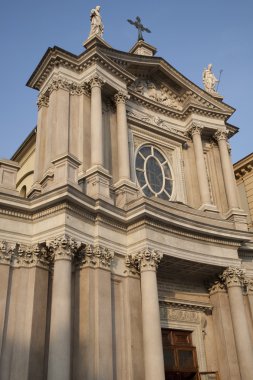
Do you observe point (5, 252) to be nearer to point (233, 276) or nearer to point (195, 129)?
point (233, 276)

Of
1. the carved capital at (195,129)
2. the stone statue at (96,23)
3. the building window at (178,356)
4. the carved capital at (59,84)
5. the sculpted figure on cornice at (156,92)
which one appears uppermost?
the stone statue at (96,23)

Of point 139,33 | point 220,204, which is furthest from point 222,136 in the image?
point 139,33

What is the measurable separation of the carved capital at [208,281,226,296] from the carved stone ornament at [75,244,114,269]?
4890 mm

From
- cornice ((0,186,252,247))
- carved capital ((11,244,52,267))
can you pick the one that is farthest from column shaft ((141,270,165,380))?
carved capital ((11,244,52,267))

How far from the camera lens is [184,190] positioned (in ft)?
64.3

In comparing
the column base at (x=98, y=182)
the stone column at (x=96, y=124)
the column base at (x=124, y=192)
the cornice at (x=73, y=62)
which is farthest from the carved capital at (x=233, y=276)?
the cornice at (x=73, y=62)

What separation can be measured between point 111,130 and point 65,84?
2.48 metres

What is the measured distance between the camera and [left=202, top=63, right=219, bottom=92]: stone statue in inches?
911

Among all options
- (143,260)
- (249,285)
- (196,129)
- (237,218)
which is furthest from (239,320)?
(196,129)

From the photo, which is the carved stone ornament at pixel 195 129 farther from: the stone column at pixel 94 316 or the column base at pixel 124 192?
the stone column at pixel 94 316

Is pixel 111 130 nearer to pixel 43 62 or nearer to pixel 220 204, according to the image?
pixel 43 62

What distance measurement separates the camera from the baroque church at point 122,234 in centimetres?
1235

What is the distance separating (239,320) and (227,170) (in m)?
7.32

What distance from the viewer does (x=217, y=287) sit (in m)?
16.5
